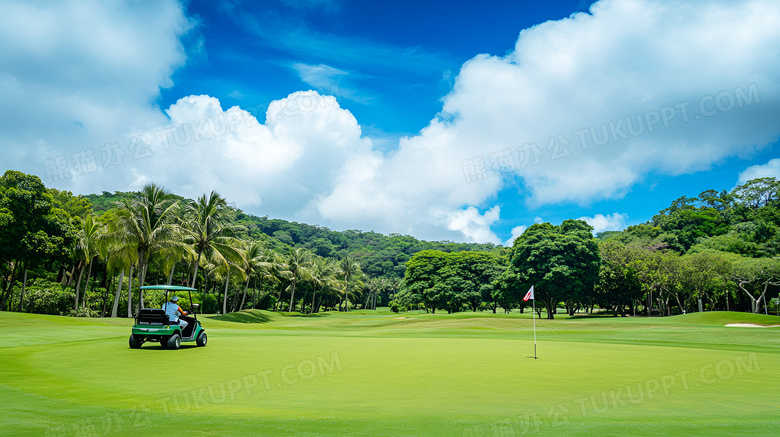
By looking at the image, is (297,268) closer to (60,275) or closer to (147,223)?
(60,275)

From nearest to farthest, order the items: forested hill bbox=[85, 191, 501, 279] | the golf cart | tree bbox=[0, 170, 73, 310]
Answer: the golf cart, tree bbox=[0, 170, 73, 310], forested hill bbox=[85, 191, 501, 279]

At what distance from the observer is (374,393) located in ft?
30.8

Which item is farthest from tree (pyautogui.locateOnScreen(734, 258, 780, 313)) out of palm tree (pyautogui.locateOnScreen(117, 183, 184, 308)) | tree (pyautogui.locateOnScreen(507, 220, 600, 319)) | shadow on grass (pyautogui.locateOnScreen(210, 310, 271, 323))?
palm tree (pyautogui.locateOnScreen(117, 183, 184, 308))

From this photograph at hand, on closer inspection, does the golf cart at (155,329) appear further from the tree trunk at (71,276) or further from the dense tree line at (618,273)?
the dense tree line at (618,273)

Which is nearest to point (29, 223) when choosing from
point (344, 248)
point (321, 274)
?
point (321, 274)

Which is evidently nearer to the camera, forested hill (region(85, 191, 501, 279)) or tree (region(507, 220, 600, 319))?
tree (region(507, 220, 600, 319))

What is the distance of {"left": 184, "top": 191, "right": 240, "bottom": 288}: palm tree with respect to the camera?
1838 inches

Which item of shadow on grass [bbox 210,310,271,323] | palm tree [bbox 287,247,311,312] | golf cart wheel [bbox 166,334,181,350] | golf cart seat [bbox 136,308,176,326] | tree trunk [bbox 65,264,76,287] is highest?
palm tree [bbox 287,247,311,312]

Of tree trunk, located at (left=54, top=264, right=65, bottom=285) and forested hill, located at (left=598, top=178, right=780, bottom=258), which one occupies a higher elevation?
forested hill, located at (left=598, top=178, right=780, bottom=258)

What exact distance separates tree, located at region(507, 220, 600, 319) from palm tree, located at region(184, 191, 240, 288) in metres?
36.1

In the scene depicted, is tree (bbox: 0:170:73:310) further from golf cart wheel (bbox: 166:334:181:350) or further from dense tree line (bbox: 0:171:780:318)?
golf cart wheel (bbox: 166:334:181:350)

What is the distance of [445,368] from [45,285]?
51.8m

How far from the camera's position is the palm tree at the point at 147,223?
37.6m

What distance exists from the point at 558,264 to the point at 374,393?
49.1 meters
